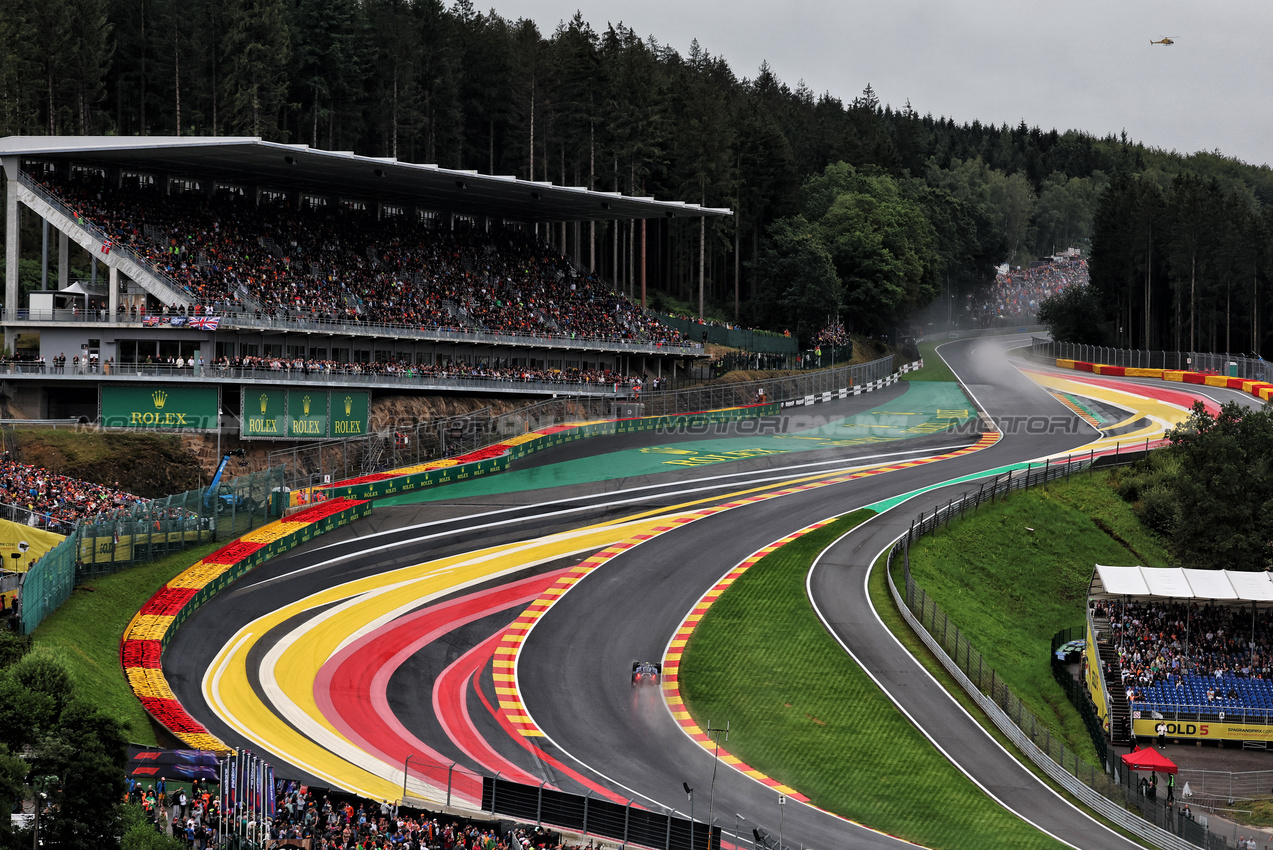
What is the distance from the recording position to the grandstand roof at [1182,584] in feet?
125

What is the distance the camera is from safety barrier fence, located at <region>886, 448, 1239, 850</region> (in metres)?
26.7

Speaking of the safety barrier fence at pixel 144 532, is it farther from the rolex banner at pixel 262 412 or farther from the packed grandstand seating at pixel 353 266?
the packed grandstand seating at pixel 353 266

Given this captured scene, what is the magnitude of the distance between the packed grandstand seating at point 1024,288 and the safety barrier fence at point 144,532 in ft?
377

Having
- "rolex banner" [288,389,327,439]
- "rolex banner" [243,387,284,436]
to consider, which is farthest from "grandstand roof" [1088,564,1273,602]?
"rolex banner" [243,387,284,436]

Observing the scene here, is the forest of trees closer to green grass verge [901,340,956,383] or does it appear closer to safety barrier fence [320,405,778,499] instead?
green grass verge [901,340,956,383]

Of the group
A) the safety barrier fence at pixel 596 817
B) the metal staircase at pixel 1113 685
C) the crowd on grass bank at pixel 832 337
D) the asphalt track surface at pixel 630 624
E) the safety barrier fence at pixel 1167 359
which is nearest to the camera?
the safety barrier fence at pixel 596 817

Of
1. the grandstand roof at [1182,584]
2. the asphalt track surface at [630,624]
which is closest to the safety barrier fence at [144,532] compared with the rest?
the asphalt track surface at [630,624]

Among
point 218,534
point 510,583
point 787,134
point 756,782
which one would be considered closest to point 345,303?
point 218,534

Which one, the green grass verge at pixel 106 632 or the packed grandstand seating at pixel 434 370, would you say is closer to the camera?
the green grass verge at pixel 106 632

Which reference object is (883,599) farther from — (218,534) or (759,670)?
(218,534)

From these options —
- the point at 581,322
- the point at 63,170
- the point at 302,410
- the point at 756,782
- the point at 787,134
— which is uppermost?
the point at 787,134

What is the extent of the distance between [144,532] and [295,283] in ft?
77.1

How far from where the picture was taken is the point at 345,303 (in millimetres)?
59188

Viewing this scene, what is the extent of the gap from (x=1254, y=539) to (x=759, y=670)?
2132 cm
